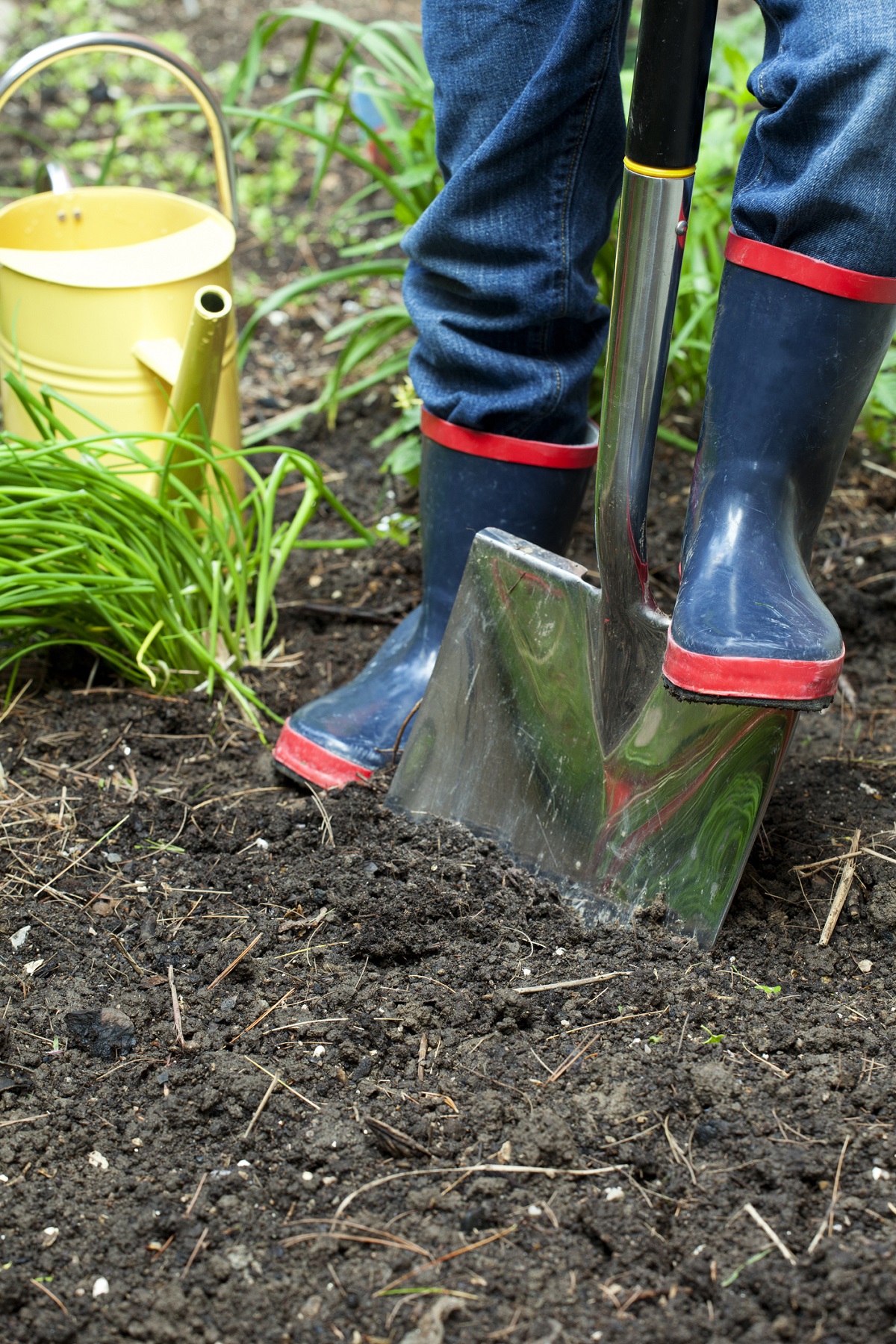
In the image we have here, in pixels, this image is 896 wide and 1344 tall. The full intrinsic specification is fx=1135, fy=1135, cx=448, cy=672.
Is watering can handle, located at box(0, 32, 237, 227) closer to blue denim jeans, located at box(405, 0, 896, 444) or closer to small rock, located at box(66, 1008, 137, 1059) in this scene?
blue denim jeans, located at box(405, 0, 896, 444)

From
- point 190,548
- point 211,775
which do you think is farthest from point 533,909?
point 190,548

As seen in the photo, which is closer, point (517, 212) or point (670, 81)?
point (670, 81)

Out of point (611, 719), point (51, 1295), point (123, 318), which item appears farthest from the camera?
point (123, 318)

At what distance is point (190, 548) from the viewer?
152 cm

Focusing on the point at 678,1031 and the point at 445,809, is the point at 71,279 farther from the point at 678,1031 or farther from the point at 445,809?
the point at 678,1031

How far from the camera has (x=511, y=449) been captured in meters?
1.35

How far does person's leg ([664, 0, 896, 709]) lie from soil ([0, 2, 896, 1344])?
29 cm

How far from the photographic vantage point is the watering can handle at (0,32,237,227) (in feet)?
5.12

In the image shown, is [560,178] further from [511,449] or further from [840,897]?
[840,897]

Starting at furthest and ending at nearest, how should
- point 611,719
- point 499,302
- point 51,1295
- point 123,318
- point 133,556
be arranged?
point 123,318 < point 133,556 < point 499,302 < point 611,719 < point 51,1295

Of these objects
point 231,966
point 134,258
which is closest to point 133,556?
point 134,258

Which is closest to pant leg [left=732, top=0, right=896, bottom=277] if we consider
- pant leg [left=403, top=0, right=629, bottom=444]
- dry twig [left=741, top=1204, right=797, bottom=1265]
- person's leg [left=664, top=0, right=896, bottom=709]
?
person's leg [left=664, top=0, right=896, bottom=709]

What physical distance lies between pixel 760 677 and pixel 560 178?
62 centimetres

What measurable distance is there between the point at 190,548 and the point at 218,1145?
81 cm
